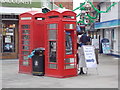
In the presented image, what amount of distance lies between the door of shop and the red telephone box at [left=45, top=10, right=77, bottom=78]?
7971 millimetres

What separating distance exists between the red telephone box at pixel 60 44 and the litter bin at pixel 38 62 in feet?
0.72

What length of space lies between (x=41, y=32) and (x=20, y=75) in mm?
2042

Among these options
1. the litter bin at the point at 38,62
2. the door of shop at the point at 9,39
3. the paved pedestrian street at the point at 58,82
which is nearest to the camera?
the paved pedestrian street at the point at 58,82

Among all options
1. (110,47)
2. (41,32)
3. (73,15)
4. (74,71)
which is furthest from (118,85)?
(110,47)

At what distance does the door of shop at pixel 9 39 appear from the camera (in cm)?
1852

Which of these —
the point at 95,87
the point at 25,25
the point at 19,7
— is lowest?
the point at 95,87

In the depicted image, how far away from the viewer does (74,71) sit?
437 inches

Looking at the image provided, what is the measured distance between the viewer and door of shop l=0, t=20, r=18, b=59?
60.8 feet

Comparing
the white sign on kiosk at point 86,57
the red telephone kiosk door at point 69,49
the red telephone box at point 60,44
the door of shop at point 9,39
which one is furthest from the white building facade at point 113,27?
the red telephone box at point 60,44

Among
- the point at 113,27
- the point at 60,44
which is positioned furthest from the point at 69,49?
the point at 113,27

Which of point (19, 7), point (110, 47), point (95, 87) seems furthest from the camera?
point (110, 47)

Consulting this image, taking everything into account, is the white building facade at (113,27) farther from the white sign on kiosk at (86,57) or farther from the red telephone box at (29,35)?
the red telephone box at (29,35)

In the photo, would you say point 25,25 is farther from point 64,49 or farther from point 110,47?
point 110,47

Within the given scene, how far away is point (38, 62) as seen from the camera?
440 inches
